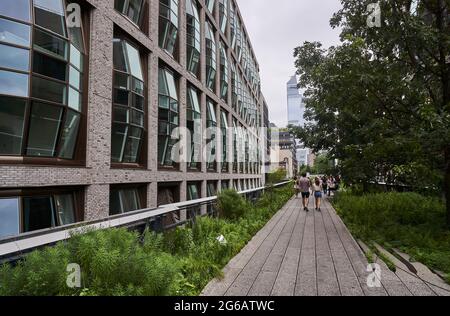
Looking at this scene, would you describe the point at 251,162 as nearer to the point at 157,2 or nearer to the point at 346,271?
the point at 157,2

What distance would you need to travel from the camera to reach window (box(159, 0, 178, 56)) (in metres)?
14.7

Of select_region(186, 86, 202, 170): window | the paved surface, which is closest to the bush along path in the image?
the paved surface

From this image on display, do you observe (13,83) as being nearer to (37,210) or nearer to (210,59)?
(37,210)

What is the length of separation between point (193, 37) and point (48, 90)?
11948 mm

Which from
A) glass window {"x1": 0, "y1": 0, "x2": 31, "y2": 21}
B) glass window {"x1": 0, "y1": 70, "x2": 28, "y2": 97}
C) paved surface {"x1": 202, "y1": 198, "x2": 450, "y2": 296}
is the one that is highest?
glass window {"x1": 0, "y1": 0, "x2": 31, "y2": 21}

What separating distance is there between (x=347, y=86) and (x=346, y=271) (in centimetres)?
578

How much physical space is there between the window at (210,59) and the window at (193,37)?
1878mm

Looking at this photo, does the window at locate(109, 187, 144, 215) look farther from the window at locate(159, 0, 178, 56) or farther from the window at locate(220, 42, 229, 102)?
the window at locate(220, 42, 229, 102)

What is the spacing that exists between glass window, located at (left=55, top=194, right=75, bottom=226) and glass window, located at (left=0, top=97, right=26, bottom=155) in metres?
1.74

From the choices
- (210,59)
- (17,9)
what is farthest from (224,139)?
(17,9)

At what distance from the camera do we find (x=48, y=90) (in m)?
7.89

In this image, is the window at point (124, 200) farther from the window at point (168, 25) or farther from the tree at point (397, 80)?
the tree at point (397, 80)

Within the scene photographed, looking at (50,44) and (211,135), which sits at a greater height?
(50,44)

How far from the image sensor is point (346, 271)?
5402 mm
